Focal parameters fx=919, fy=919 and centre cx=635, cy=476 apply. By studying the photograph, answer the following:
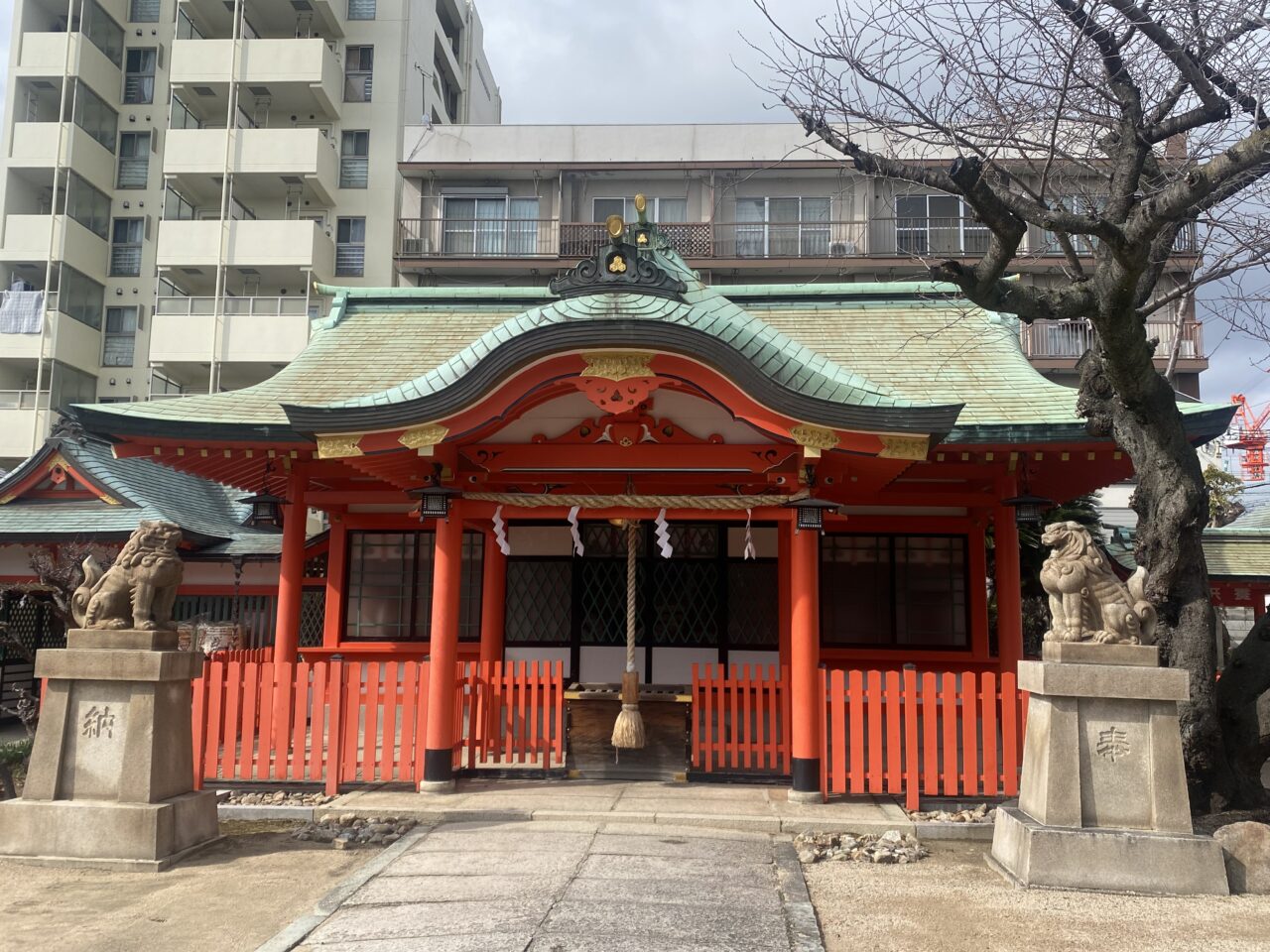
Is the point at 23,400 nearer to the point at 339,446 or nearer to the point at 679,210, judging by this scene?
the point at 679,210

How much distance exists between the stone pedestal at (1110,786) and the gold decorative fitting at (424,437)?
5.17m

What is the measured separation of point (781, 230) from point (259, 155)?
49.7ft

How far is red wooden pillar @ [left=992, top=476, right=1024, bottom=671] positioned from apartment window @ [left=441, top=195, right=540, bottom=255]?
56.6 feet

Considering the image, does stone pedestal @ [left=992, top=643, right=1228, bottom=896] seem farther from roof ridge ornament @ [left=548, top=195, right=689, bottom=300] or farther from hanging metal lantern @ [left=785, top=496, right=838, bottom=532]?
roof ridge ornament @ [left=548, top=195, right=689, bottom=300]

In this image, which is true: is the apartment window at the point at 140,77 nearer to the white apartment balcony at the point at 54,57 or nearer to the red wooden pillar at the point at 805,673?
the white apartment balcony at the point at 54,57

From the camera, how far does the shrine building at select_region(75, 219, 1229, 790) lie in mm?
7980

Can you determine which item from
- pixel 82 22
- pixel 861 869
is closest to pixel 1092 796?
pixel 861 869

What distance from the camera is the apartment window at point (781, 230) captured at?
80.2 feet

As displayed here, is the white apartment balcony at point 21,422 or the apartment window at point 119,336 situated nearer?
the white apartment balcony at point 21,422

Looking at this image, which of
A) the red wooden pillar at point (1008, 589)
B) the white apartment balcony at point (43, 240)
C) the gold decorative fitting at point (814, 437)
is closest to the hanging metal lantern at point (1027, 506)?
the red wooden pillar at point (1008, 589)

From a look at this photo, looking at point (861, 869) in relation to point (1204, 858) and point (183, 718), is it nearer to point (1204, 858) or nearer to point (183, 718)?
point (1204, 858)

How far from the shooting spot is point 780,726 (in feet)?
29.9

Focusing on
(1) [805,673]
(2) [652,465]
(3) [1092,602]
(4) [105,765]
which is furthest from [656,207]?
(4) [105,765]

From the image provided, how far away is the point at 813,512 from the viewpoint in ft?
26.9
